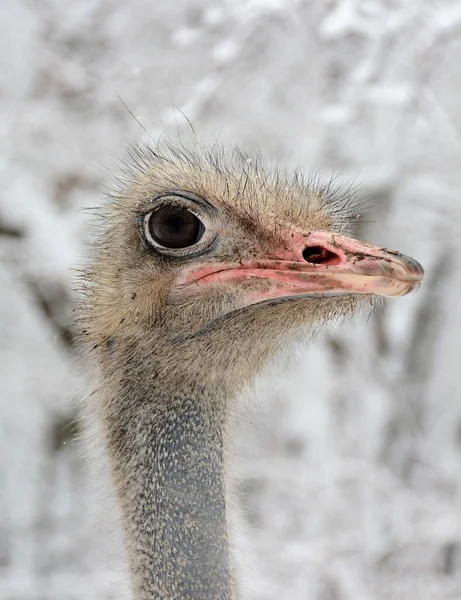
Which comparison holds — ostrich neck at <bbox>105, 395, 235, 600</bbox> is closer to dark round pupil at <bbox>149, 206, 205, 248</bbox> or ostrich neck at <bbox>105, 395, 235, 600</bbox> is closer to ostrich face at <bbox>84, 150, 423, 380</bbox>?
ostrich face at <bbox>84, 150, 423, 380</bbox>

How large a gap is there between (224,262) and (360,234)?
11.1 ft

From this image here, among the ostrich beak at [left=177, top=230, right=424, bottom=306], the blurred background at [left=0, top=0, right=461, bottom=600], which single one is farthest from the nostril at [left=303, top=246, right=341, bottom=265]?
the blurred background at [left=0, top=0, right=461, bottom=600]

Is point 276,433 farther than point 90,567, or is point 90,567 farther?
point 276,433

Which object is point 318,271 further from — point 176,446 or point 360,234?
point 360,234

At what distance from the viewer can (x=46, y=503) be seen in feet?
18.7

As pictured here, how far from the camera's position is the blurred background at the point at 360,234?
5.55 m

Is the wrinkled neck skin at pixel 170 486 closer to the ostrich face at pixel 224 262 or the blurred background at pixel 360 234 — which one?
the ostrich face at pixel 224 262

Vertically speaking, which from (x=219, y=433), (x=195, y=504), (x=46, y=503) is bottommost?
(x=195, y=504)

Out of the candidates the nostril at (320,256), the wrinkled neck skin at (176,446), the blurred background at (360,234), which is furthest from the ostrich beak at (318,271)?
the blurred background at (360,234)

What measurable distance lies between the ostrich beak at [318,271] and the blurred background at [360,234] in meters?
3.26

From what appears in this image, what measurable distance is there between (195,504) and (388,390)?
3.96 m

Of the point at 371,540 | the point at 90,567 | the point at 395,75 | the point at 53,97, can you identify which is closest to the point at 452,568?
the point at 371,540

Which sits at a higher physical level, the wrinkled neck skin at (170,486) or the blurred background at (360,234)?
the blurred background at (360,234)

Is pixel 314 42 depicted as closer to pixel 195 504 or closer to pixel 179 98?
pixel 179 98
